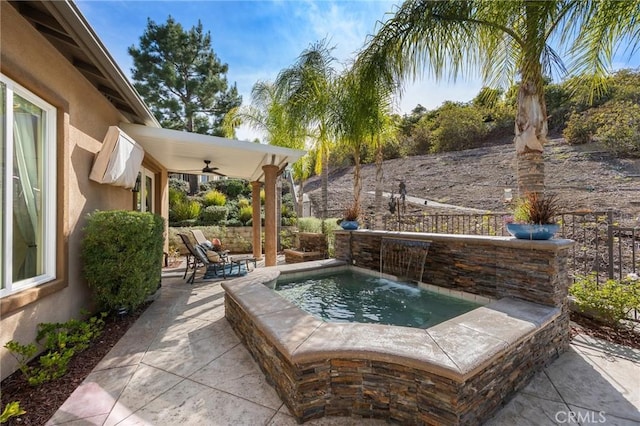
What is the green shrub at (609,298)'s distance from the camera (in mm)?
3973

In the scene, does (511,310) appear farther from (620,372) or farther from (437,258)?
(437,258)

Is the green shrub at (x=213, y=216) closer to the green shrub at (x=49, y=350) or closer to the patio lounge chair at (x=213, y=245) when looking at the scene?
the patio lounge chair at (x=213, y=245)

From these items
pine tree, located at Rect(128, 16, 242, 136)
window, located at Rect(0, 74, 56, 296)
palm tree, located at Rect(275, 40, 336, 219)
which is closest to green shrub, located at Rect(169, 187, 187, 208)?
pine tree, located at Rect(128, 16, 242, 136)

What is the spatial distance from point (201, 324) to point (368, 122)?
6.55m

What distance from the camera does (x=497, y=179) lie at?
14789 mm

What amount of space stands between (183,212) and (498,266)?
13.4m

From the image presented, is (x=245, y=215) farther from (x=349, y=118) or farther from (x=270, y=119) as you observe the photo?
(x=349, y=118)

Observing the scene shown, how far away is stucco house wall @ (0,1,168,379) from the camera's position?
294cm

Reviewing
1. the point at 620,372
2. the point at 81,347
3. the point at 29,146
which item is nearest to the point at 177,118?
the point at 29,146

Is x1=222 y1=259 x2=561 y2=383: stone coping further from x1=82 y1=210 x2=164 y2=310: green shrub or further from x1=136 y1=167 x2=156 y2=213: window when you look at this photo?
x1=136 y1=167 x2=156 y2=213: window

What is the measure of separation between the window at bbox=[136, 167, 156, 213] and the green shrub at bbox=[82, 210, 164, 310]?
3852 millimetres

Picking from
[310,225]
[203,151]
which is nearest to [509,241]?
[203,151]

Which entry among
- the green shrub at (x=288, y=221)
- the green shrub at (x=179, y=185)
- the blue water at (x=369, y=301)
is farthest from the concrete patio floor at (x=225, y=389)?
the green shrub at (x=179, y=185)

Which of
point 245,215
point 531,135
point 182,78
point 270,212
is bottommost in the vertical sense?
point 245,215
